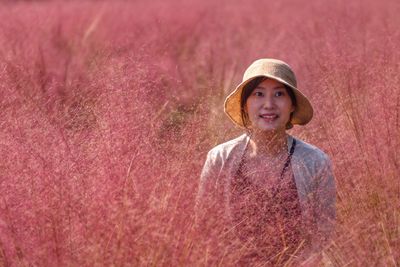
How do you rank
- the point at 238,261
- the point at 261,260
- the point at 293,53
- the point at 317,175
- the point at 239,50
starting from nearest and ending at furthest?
1. the point at 238,261
2. the point at 261,260
3. the point at 317,175
4. the point at 293,53
5. the point at 239,50

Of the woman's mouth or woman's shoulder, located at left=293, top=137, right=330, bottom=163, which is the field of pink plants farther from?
the woman's mouth

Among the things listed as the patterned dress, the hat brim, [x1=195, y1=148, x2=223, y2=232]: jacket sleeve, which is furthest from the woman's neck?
[x1=195, y1=148, x2=223, y2=232]: jacket sleeve

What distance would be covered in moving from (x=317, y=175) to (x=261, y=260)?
0.36 meters

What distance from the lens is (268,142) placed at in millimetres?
3014

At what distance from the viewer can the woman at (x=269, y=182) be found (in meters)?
2.48

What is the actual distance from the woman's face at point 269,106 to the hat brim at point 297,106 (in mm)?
42

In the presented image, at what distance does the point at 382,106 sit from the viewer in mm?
3068

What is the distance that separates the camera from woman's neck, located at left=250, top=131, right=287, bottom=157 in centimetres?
299

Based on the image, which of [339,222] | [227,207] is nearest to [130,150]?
[227,207]

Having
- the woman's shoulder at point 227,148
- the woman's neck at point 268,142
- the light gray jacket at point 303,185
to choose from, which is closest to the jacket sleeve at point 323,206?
the light gray jacket at point 303,185

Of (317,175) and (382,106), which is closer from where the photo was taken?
(317,175)

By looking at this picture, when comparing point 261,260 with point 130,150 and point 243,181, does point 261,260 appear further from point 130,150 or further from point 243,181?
point 130,150

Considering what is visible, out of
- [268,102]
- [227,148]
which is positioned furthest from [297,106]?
[227,148]

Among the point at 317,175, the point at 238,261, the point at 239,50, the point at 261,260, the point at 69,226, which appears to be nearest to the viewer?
the point at 69,226
